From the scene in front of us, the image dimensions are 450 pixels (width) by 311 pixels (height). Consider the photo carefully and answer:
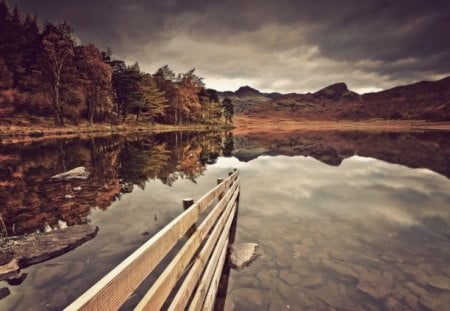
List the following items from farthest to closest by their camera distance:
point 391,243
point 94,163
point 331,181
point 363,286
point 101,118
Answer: point 101,118
point 94,163
point 331,181
point 391,243
point 363,286

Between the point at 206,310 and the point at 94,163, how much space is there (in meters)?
15.2

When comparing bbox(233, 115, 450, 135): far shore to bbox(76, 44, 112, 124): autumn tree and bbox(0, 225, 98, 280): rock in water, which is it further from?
bbox(0, 225, 98, 280): rock in water

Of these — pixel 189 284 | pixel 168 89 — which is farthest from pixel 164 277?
pixel 168 89

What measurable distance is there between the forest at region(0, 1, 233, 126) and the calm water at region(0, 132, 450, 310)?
99.5 ft

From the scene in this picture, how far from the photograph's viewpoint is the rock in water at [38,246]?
4.97 meters

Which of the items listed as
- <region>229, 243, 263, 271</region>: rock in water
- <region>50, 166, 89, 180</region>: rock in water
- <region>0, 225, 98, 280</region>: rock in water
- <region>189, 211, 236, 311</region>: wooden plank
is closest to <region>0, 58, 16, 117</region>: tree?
<region>50, 166, 89, 180</region>: rock in water

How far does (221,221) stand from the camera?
211 inches

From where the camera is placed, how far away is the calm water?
4.48 m

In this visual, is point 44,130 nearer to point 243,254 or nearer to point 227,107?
point 243,254

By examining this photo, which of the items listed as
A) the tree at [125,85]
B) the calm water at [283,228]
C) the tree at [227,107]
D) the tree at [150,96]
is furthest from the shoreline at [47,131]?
the tree at [227,107]

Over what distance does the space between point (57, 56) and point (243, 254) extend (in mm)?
44797

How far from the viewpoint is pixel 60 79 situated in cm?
4022


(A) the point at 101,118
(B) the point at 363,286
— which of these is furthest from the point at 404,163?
(A) the point at 101,118

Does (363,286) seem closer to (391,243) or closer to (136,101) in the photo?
(391,243)
